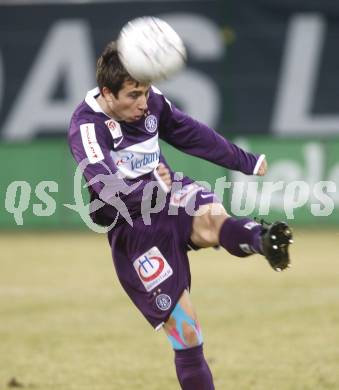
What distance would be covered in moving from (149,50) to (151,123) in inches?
19.8

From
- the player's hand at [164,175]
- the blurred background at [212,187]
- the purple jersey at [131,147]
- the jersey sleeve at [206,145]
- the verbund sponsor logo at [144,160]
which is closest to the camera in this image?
the purple jersey at [131,147]

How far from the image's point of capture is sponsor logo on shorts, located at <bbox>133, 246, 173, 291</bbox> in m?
5.06

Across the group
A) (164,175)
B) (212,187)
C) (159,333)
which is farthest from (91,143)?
(212,187)

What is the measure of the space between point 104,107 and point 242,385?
2.31 meters

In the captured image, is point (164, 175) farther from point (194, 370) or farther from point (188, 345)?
point (194, 370)

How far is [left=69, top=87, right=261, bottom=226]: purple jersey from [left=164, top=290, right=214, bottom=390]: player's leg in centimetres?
56

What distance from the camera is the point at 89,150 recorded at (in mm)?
4875

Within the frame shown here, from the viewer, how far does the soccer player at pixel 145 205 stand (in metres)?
4.90

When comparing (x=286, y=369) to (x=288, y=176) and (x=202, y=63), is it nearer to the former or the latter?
(x=288, y=176)

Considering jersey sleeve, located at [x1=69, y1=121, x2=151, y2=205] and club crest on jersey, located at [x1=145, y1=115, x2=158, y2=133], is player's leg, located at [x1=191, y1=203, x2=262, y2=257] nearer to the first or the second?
jersey sleeve, located at [x1=69, y1=121, x2=151, y2=205]

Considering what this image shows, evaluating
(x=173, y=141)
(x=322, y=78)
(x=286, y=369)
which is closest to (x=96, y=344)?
(x=286, y=369)

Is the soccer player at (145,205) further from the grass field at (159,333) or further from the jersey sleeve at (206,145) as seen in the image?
the grass field at (159,333)

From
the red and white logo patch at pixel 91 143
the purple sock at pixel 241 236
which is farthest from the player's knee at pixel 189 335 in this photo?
the red and white logo patch at pixel 91 143

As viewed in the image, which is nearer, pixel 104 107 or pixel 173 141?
pixel 104 107
